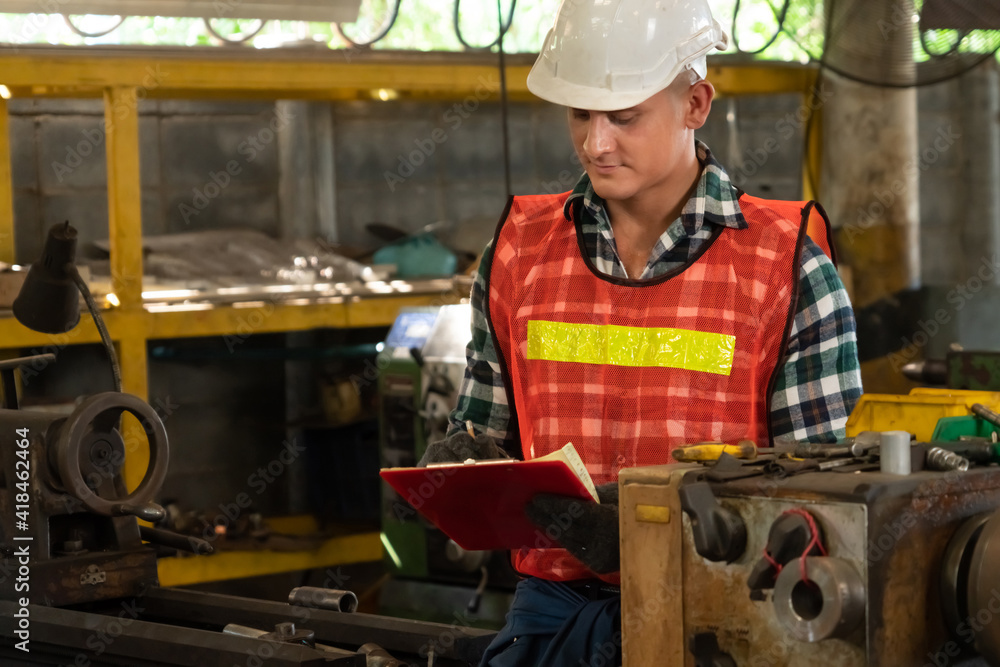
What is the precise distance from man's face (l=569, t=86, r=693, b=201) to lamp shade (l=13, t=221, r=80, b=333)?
1152 millimetres

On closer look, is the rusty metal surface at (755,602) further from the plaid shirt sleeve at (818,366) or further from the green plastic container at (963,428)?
the plaid shirt sleeve at (818,366)

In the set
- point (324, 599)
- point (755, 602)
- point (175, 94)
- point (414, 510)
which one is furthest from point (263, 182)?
point (755, 602)

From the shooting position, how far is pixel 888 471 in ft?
3.19

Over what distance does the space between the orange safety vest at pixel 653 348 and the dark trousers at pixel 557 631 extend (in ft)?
0.09

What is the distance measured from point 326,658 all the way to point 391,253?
8.74 ft

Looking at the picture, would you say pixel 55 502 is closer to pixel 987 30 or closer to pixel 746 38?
pixel 987 30

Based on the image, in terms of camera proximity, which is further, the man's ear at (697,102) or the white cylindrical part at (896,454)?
the man's ear at (697,102)

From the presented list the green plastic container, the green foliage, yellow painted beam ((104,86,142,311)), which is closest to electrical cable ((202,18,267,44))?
the green foliage

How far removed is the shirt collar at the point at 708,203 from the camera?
1402 millimetres

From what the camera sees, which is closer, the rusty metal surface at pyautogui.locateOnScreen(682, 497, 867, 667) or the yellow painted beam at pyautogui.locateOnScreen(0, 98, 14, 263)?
the rusty metal surface at pyautogui.locateOnScreen(682, 497, 867, 667)

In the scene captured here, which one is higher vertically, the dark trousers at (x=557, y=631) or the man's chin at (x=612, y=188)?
the man's chin at (x=612, y=188)

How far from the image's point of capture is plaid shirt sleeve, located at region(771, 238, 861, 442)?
4.47 feet

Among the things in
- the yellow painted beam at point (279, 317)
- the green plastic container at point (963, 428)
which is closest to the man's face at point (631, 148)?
the green plastic container at point (963, 428)

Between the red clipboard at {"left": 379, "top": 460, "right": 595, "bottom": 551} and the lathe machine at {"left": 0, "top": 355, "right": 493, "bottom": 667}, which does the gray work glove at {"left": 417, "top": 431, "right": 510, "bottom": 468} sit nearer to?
the red clipboard at {"left": 379, "top": 460, "right": 595, "bottom": 551}
